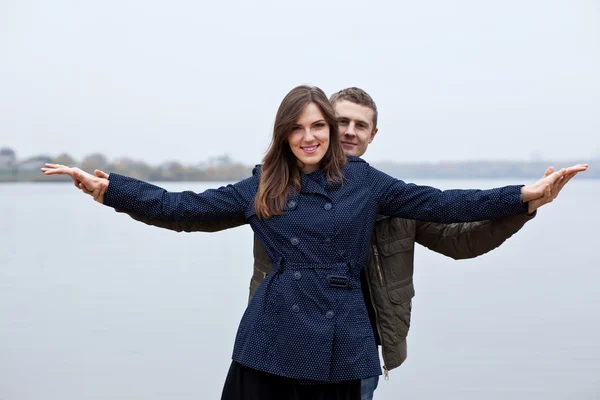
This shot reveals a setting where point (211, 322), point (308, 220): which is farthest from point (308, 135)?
point (211, 322)

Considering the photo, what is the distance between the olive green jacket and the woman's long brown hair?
0.23 meters

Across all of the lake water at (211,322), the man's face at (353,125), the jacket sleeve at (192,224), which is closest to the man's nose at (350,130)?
the man's face at (353,125)

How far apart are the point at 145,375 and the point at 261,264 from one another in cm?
414

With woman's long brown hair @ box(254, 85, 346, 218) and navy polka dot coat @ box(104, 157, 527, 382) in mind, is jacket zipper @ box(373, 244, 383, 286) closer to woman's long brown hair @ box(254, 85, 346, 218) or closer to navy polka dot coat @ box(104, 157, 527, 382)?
navy polka dot coat @ box(104, 157, 527, 382)

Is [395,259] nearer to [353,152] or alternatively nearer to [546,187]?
[353,152]

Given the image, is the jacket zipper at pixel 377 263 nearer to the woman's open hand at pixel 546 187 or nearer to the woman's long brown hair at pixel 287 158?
the woman's long brown hair at pixel 287 158

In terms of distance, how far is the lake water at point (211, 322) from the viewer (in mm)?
6246

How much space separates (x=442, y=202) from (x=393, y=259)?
327 mm

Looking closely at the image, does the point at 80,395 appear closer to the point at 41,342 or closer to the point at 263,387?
the point at 41,342

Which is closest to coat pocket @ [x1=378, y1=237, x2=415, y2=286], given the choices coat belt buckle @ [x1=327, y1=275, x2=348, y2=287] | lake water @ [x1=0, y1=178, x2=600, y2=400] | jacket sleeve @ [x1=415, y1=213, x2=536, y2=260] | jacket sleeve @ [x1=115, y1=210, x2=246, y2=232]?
jacket sleeve @ [x1=415, y1=213, x2=536, y2=260]

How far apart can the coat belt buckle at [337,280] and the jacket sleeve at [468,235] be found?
0.48 meters

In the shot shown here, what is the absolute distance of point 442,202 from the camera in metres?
2.49

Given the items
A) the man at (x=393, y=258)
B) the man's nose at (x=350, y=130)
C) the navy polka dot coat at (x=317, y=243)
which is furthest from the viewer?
the man's nose at (x=350, y=130)

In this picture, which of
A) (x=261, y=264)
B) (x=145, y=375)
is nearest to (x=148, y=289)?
(x=145, y=375)
